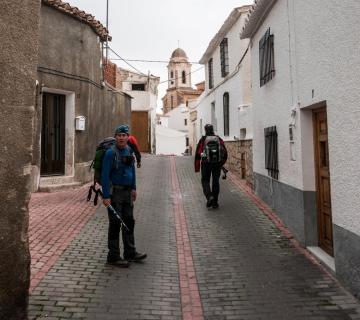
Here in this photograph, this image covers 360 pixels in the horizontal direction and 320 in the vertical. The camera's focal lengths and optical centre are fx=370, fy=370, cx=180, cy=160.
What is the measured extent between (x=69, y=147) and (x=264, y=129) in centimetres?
590

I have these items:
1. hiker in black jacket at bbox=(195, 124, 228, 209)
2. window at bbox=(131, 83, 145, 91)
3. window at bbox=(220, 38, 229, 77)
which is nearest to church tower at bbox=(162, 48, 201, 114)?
window at bbox=(131, 83, 145, 91)

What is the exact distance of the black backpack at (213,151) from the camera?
840 cm

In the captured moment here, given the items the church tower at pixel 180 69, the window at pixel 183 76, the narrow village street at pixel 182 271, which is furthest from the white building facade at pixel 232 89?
the window at pixel 183 76

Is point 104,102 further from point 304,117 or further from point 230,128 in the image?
point 304,117

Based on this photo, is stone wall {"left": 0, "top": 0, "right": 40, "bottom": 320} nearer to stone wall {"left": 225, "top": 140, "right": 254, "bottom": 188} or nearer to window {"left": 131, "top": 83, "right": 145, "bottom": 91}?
stone wall {"left": 225, "top": 140, "right": 254, "bottom": 188}

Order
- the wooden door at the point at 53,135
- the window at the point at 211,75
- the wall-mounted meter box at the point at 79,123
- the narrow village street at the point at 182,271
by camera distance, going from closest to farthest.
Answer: the narrow village street at the point at 182,271, the wooden door at the point at 53,135, the wall-mounted meter box at the point at 79,123, the window at the point at 211,75

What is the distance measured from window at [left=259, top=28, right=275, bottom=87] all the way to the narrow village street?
3.01 metres

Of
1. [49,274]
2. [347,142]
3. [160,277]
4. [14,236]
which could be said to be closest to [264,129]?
[347,142]

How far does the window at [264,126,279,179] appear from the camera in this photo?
763cm

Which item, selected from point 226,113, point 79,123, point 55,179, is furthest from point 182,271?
point 226,113

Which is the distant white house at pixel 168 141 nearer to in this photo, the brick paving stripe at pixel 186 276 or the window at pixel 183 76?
the window at pixel 183 76

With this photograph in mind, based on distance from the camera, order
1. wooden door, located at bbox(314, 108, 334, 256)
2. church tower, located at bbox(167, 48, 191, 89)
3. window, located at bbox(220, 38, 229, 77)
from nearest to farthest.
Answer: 1. wooden door, located at bbox(314, 108, 334, 256)
2. window, located at bbox(220, 38, 229, 77)
3. church tower, located at bbox(167, 48, 191, 89)

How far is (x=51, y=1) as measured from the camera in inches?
399

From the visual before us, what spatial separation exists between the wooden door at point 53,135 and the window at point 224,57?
7912 millimetres
